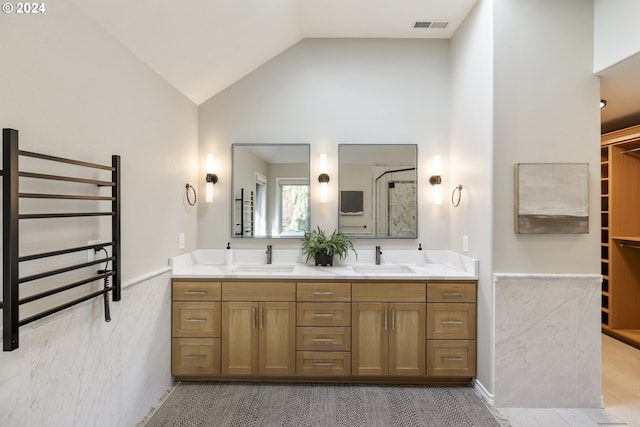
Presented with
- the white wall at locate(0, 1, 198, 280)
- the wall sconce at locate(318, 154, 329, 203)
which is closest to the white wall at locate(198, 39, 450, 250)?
the wall sconce at locate(318, 154, 329, 203)

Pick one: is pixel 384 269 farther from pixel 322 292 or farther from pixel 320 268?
pixel 322 292

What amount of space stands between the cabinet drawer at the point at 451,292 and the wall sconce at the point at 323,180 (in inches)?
48.9

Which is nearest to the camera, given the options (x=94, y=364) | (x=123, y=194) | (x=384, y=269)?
(x=94, y=364)

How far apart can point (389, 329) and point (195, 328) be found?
1.55m

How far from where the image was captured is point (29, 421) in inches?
54.6

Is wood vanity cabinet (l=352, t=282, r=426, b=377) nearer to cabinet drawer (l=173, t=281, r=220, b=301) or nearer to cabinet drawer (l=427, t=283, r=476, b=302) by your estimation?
cabinet drawer (l=427, t=283, r=476, b=302)

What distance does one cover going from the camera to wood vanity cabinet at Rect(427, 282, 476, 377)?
8.64 ft

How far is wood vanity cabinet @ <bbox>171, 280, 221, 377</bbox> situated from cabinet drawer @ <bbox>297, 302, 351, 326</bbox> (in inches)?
27.1

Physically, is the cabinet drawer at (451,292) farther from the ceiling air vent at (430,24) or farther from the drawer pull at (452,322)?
the ceiling air vent at (430,24)

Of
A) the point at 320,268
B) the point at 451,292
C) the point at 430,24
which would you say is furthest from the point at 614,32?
the point at 320,268

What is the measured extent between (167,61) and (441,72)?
2.41 meters

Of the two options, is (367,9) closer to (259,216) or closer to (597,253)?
(259,216)

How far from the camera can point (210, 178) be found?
10.4 ft

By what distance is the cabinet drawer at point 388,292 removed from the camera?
8.73 ft
